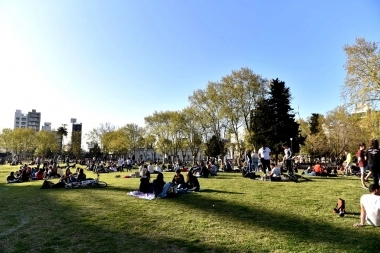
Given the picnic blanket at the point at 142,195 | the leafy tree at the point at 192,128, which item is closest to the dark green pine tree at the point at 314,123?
the leafy tree at the point at 192,128

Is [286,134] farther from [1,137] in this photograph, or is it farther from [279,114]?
[1,137]

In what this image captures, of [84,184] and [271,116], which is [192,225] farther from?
[271,116]

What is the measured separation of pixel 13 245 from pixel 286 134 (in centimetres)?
4107

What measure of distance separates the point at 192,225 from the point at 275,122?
38.8 m

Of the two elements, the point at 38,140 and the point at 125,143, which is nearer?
the point at 125,143

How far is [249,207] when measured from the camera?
945 cm

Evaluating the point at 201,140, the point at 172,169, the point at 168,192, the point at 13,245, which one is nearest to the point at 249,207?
the point at 168,192

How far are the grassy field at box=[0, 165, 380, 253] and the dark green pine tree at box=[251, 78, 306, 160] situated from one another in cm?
3207

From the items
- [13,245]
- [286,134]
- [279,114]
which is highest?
[279,114]

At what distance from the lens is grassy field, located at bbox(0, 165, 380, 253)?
20.4 ft

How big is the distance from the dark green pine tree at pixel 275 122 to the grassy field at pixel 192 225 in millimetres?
32065

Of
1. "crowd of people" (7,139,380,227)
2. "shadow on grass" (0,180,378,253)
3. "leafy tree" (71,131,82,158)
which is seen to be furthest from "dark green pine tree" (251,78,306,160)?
"leafy tree" (71,131,82,158)

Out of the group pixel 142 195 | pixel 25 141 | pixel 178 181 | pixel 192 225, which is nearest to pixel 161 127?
pixel 25 141

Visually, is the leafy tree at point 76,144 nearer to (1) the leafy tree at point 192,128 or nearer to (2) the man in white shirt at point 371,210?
(1) the leafy tree at point 192,128
